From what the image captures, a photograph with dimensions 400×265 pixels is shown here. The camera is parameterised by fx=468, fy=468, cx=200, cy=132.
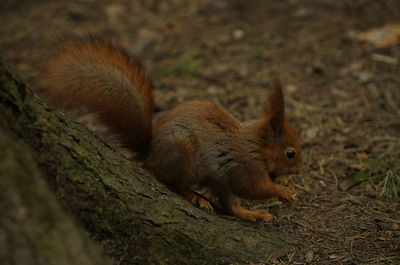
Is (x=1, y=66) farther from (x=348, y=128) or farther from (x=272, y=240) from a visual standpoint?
(x=348, y=128)

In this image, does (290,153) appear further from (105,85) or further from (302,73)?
(302,73)

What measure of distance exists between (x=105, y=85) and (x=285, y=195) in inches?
50.4

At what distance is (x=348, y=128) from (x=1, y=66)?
292cm

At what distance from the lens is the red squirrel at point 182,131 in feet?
8.07

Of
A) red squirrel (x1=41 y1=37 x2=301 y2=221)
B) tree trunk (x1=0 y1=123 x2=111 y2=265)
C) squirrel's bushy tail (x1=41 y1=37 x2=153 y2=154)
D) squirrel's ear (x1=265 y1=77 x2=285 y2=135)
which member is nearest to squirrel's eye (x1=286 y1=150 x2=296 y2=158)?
red squirrel (x1=41 y1=37 x2=301 y2=221)

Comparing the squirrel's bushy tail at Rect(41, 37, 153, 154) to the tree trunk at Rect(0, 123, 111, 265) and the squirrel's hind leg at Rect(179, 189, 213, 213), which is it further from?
the tree trunk at Rect(0, 123, 111, 265)

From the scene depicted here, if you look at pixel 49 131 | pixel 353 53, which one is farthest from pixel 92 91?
pixel 353 53

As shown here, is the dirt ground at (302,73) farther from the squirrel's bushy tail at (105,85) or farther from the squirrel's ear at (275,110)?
the squirrel's ear at (275,110)

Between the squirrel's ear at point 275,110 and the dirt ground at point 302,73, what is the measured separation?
533 mm

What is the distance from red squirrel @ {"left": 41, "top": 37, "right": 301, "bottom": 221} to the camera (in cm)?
246

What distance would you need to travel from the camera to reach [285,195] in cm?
290

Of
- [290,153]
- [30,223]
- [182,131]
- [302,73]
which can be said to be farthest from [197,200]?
[302,73]

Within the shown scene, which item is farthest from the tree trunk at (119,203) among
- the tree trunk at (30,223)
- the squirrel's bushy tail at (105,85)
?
the tree trunk at (30,223)

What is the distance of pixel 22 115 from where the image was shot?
1800 millimetres
